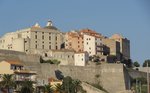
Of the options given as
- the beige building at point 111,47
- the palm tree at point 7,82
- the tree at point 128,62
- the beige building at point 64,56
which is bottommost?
the palm tree at point 7,82

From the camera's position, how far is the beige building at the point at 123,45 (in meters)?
77.6

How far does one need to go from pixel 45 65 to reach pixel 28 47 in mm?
10533

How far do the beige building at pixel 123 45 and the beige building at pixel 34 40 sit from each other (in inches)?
346

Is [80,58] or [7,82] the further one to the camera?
[80,58]

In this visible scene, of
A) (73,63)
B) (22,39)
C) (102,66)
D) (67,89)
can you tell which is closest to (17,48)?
(22,39)

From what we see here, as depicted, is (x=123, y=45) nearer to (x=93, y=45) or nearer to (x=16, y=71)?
(x=93, y=45)

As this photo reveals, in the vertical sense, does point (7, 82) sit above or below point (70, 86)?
above

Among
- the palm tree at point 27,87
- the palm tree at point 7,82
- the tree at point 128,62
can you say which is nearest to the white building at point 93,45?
the tree at point 128,62

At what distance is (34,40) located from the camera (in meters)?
69.7

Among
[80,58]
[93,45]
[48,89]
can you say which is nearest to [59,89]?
[48,89]

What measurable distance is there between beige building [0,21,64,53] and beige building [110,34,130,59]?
8.80m

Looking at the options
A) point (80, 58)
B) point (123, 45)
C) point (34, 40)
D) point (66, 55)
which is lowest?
point (80, 58)

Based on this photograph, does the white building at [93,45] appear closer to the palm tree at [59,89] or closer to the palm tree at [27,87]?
the palm tree at [59,89]

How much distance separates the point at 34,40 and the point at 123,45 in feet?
47.8
